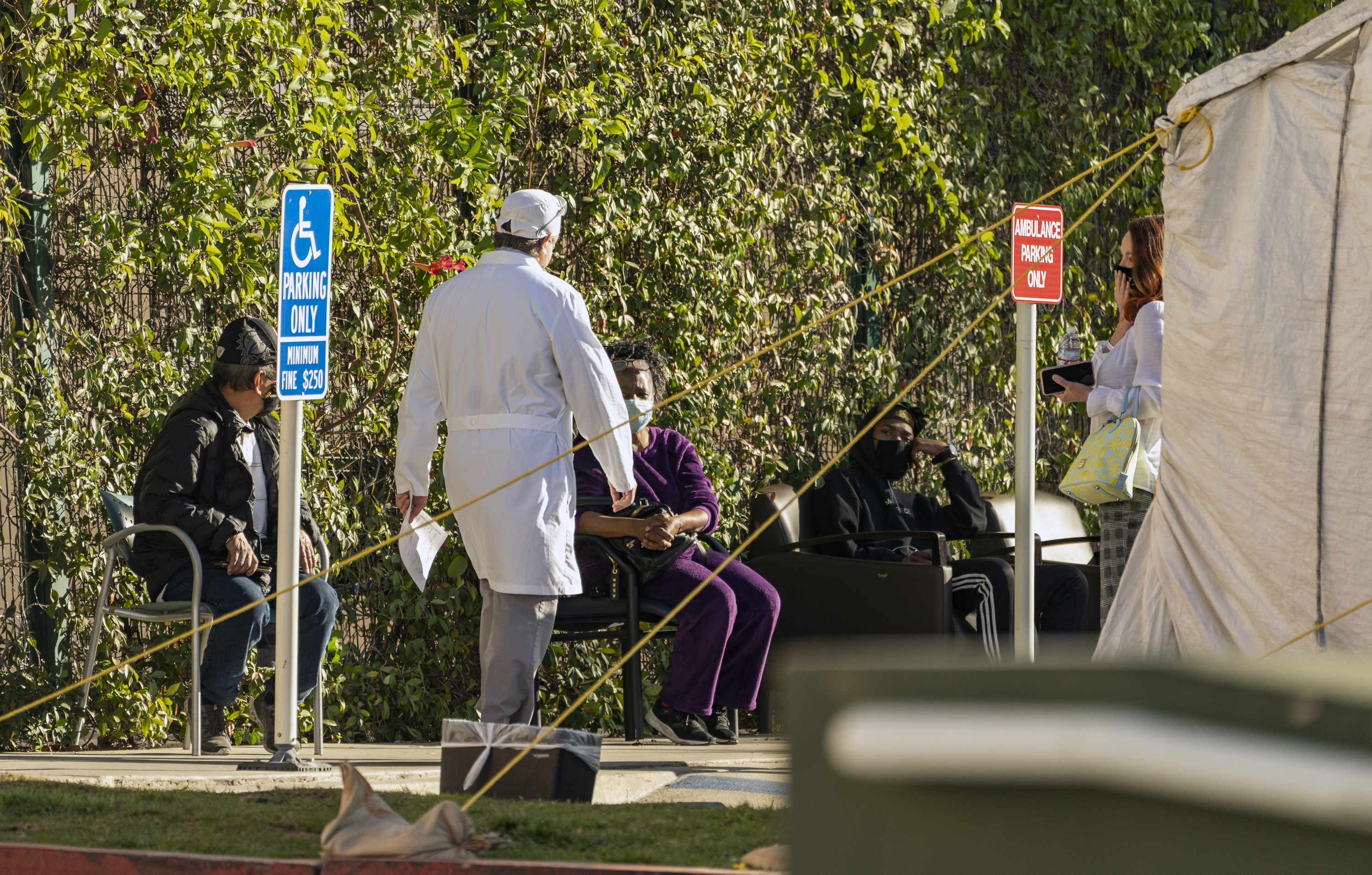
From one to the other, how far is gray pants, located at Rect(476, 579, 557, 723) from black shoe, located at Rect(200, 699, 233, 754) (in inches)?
45.3

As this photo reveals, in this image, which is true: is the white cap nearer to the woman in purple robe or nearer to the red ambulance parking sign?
the woman in purple robe

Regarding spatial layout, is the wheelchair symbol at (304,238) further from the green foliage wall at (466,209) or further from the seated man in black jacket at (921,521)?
the seated man in black jacket at (921,521)

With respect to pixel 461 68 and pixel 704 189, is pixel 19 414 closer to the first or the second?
pixel 461 68

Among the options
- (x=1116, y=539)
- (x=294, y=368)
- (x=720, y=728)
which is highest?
(x=294, y=368)

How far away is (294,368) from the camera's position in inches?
180

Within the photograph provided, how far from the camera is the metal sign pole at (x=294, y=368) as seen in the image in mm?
4551

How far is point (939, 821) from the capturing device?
926 mm

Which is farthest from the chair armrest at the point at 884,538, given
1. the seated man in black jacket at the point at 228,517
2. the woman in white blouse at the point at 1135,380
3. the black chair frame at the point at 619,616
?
the seated man in black jacket at the point at 228,517

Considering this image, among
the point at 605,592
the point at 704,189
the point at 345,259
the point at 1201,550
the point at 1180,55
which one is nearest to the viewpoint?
the point at 1201,550

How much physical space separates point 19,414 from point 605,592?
218cm

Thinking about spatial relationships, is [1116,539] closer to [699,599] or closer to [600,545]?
[699,599]

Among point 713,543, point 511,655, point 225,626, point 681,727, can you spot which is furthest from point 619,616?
point 225,626

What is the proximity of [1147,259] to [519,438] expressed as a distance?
7.05 ft

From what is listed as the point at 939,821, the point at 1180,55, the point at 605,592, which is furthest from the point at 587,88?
the point at 939,821
